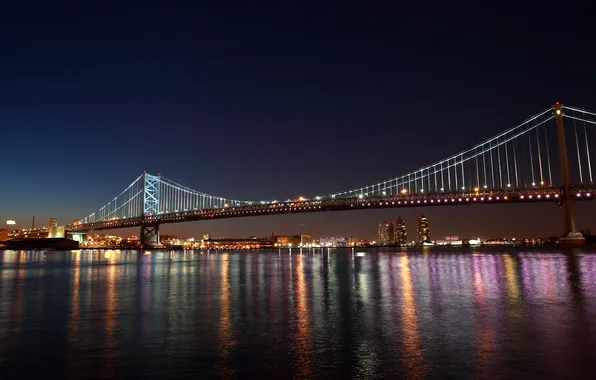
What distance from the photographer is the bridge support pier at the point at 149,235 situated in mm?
91875

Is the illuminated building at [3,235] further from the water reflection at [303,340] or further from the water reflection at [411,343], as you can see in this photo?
the water reflection at [411,343]

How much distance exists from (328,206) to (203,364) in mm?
65958

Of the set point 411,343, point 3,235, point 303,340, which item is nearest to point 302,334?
point 303,340

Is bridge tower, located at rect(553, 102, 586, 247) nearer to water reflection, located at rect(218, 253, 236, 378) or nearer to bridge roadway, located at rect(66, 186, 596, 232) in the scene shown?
bridge roadway, located at rect(66, 186, 596, 232)

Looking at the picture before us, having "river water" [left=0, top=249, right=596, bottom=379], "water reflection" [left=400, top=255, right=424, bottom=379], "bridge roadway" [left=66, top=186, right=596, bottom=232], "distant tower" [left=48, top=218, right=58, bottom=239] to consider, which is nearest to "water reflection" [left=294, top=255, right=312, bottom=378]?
"river water" [left=0, top=249, right=596, bottom=379]

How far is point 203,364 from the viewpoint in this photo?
23.6ft

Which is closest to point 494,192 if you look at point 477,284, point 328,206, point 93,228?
point 328,206

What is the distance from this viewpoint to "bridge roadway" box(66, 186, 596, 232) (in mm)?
60438

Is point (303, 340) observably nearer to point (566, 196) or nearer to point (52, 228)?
point (566, 196)

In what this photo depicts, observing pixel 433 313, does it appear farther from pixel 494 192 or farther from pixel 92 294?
pixel 494 192

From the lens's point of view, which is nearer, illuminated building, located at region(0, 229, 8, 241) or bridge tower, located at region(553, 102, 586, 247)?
bridge tower, located at region(553, 102, 586, 247)

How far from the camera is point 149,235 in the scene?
93625 mm

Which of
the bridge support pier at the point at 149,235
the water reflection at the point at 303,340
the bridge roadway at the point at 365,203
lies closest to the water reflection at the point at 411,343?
the water reflection at the point at 303,340

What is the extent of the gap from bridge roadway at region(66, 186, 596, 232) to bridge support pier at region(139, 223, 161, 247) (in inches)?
62.7
